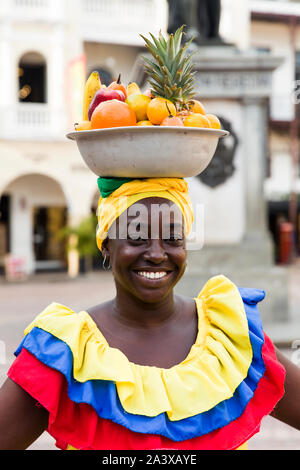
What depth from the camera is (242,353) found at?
187 centimetres

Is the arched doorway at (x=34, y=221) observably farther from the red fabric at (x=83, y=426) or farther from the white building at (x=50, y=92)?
the red fabric at (x=83, y=426)

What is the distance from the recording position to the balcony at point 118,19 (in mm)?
16688

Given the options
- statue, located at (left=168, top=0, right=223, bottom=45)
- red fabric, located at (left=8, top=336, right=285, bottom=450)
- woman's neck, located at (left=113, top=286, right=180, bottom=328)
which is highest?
statue, located at (left=168, top=0, right=223, bottom=45)

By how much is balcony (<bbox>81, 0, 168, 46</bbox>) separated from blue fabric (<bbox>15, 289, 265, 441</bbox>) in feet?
52.3

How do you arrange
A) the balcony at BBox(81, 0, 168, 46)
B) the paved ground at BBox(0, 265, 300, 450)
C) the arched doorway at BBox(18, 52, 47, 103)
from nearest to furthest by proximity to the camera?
the paved ground at BBox(0, 265, 300, 450) → the balcony at BBox(81, 0, 168, 46) → the arched doorway at BBox(18, 52, 47, 103)

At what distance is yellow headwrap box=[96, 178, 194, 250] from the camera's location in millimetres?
1830

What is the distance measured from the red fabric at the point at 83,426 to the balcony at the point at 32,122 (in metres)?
14.9

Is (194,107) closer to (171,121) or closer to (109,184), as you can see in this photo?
(171,121)

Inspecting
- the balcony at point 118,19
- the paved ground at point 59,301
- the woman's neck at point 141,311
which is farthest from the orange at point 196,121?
the balcony at point 118,19

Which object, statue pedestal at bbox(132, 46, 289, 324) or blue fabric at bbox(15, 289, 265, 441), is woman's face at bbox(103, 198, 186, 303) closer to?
blue fabric at bbox(15, 289, 265, 441)

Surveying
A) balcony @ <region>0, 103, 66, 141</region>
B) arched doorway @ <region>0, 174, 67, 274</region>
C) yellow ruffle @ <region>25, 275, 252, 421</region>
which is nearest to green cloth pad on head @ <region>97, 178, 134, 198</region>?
yellow ruffle @ <region>25, 275, 252, 421</region>

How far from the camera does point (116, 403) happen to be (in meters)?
1.71

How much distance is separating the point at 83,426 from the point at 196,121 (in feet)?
3.20

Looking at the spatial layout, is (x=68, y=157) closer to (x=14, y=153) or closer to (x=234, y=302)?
(x=14, y=153)
